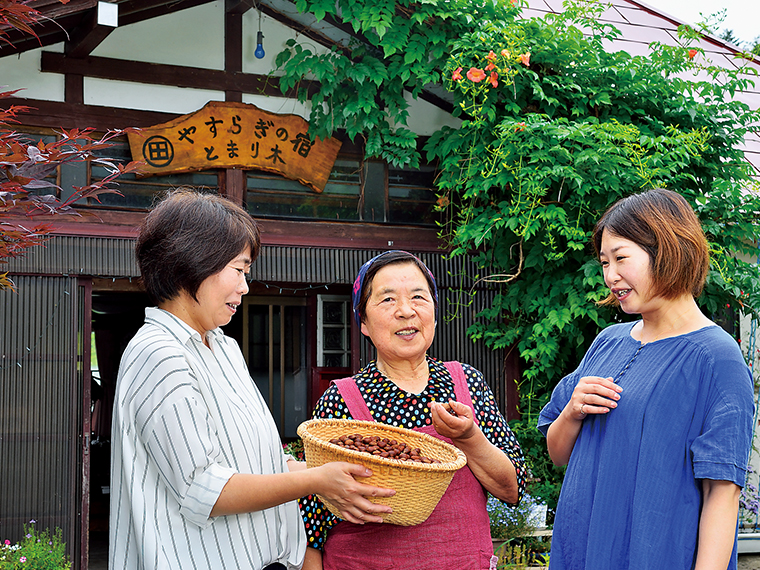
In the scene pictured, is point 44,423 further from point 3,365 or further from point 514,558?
point 514,558

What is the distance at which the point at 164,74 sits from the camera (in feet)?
17.3

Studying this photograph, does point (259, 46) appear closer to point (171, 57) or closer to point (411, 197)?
point (171, 57)

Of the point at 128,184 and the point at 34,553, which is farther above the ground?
the point at 128,184

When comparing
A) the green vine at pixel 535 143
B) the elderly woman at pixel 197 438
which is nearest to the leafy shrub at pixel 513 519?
the green vine at pixel 535 143

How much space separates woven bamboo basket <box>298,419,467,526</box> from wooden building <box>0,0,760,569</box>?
3559 millimetres

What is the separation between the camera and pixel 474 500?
6.69 ft

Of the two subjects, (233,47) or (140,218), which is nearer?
(140,218)

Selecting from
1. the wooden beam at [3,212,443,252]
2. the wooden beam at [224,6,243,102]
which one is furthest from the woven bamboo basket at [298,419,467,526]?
the wooden beam at [224,6,243,102]

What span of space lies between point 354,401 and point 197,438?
0.66 meters

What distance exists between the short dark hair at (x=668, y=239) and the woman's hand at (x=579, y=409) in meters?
0.27

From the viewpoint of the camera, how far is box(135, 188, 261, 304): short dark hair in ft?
5.64

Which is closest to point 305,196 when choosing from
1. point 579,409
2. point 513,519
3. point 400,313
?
point 513,519

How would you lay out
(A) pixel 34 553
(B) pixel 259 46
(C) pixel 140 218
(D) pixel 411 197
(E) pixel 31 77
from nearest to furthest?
(A) pixel 34 553
(E) pixel 31 77
(C) pixel 140 218
(B) pixel 259 46
(D) pixel 411 197

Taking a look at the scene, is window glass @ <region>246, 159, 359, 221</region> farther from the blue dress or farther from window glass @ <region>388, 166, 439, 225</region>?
the blue dress
